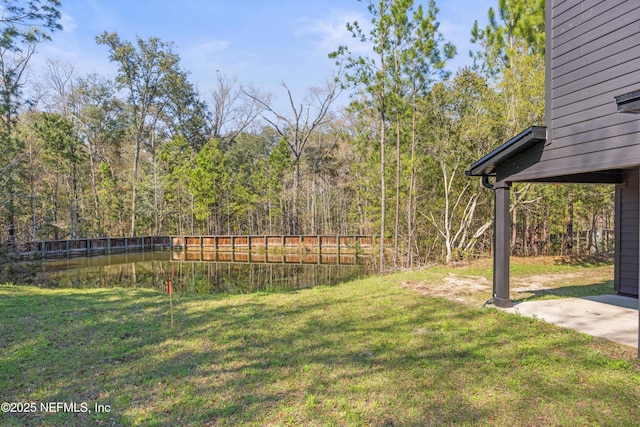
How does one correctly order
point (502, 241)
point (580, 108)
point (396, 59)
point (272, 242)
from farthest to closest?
point (272, 242)
point (396, 59)
point (502, 241)
point (580, 108)

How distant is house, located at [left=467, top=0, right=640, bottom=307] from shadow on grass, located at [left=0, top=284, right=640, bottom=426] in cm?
174

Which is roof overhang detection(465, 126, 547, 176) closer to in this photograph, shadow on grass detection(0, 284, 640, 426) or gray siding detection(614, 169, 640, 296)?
shadow on grass detection(0, 284, 640, 426)

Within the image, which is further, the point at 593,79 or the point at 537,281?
the point at 537,281

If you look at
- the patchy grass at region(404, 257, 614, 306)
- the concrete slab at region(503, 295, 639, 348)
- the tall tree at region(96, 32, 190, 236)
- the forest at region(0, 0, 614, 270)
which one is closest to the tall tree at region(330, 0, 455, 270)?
the forest at region(0, 0, 614, 270)

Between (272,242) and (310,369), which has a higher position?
(310,369)

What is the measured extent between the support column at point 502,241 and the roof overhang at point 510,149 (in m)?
0.31

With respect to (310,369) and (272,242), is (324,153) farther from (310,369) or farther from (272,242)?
(310,369)

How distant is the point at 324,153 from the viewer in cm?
2583

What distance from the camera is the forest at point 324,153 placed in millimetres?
9438

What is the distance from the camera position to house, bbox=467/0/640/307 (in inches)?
130

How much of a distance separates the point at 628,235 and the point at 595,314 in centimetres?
220

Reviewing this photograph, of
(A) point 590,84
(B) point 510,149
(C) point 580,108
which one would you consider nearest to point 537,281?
(B) point 510,149

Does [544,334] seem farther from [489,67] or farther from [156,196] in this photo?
[156,196]

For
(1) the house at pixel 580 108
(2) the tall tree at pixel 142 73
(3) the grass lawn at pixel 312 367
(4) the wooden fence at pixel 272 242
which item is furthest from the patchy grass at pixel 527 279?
(2) the tall tree at pixel 142 73
